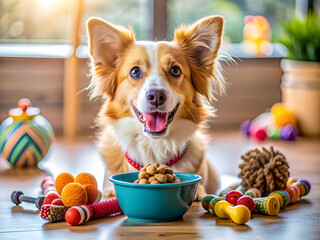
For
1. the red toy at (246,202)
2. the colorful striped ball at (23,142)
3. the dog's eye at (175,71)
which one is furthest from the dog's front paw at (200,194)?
the colorful striped ball at (23,142)

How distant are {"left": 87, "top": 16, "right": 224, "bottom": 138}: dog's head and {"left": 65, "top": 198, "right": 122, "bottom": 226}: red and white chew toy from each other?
35 cm

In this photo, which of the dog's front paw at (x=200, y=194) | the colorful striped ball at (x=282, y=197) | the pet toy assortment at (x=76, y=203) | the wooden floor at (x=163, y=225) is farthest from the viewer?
the dog's front paw at (x=200, y=194)

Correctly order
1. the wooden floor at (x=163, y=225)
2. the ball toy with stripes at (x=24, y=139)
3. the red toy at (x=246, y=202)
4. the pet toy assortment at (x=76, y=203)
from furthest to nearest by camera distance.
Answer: the ball toy with stripes at (x=24, y=139) → the red toy at (x=246, y=202) → the pet toy assortment at (x=76, y=203) → the wooden floor at (x=163, y=225)

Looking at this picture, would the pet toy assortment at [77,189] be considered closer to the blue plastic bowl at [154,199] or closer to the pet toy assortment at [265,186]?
the blue plastic bowl at [154,199]

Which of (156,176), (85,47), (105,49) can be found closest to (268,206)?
(156,176)

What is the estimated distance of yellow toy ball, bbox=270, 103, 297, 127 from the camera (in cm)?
432

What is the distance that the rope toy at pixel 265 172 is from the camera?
7.09 ft

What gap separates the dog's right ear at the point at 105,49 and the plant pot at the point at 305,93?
8.11ft

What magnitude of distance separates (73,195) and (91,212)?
9 centimetres

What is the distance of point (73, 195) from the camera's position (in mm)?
1840

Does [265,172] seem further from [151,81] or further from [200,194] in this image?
[151,81]

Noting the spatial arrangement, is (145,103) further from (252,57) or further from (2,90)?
(252,57)

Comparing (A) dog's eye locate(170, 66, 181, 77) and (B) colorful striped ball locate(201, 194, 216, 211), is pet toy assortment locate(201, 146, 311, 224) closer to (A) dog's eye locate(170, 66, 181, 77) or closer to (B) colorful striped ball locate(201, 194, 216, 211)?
(B) colorful striped ball locate(201, 194, 216, 211)

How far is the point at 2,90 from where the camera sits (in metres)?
4.28
